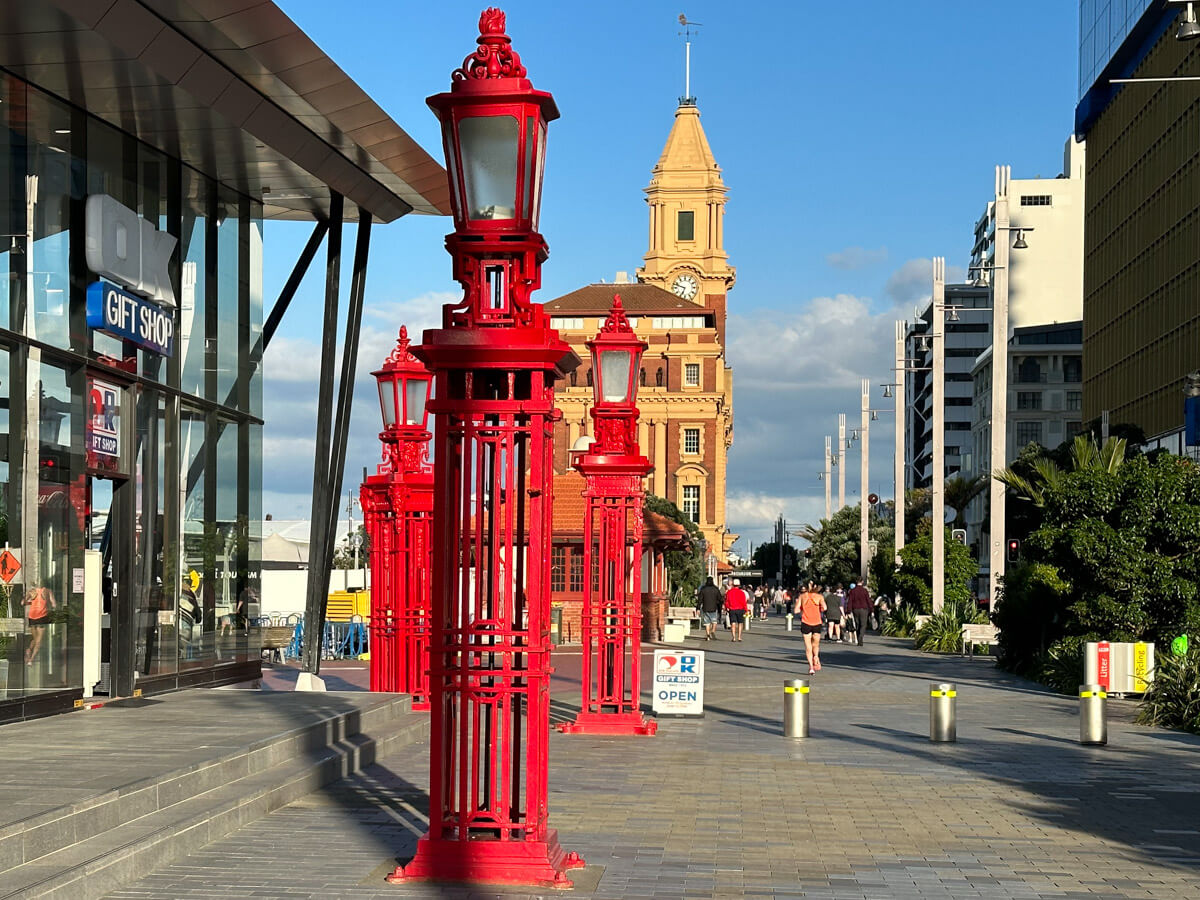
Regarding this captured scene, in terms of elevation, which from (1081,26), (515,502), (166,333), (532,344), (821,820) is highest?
(1081,26)

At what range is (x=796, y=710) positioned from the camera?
18.8 m

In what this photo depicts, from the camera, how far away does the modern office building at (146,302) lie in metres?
15.4

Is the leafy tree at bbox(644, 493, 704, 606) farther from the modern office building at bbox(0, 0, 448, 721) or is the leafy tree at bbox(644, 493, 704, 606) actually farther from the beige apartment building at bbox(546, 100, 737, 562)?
the modern office building at bbox(0, 0, 448, 721)

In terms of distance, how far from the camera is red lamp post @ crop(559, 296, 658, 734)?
19500mm

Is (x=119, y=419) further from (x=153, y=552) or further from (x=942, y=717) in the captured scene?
(x=942, y=717)

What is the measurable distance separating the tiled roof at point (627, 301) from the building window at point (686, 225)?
6525mm

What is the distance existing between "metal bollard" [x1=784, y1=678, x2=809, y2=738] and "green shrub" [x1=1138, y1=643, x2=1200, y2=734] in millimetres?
4585

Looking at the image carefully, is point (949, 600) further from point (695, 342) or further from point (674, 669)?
point (695, 342)

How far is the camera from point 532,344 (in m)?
9.64

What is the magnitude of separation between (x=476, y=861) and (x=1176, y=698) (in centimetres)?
1341

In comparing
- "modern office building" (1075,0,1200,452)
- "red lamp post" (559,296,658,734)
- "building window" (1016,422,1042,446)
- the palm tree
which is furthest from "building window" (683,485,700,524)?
"red lamp post" (559,296,658,734)

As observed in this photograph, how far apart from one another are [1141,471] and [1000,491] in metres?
14.5

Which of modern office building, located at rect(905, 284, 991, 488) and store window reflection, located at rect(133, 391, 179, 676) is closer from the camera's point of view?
store window reflection, located at rect(133, 391, 179, 676)

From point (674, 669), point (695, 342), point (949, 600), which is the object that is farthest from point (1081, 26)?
point (674, 669)
